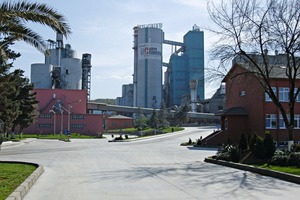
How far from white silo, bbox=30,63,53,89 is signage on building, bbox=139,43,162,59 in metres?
32.7

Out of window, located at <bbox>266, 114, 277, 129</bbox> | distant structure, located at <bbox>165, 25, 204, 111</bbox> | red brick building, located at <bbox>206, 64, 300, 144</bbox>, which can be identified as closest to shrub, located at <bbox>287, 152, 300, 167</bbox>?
red brick building, located at <bbox>206, 64, 300, 144</bbox>

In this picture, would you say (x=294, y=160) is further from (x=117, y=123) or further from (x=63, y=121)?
(x=117, y=123)

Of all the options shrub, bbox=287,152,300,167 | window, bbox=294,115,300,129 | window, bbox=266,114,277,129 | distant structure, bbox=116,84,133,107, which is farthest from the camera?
distant structure, bbox=116,84,133,107

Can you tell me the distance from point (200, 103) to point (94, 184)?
4724 inches

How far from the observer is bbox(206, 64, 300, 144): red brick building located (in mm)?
42562

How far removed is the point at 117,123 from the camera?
4729 inches

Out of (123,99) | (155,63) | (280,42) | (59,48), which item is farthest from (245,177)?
(123,99)

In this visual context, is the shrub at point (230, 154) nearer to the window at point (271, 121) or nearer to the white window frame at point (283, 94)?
the window at point (271, 121)

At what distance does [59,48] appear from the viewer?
370 feet

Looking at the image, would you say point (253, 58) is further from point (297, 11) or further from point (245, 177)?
point (245, 177)

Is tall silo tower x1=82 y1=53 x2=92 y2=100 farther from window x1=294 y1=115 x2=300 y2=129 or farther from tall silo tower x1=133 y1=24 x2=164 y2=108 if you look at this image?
window x1=294 y1=115 x2=300 y2=129

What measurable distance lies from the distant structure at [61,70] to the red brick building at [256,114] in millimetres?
71004

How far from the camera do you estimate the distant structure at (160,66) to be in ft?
409

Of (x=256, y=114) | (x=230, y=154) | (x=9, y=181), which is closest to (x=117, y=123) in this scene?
(x=256, y=114)
